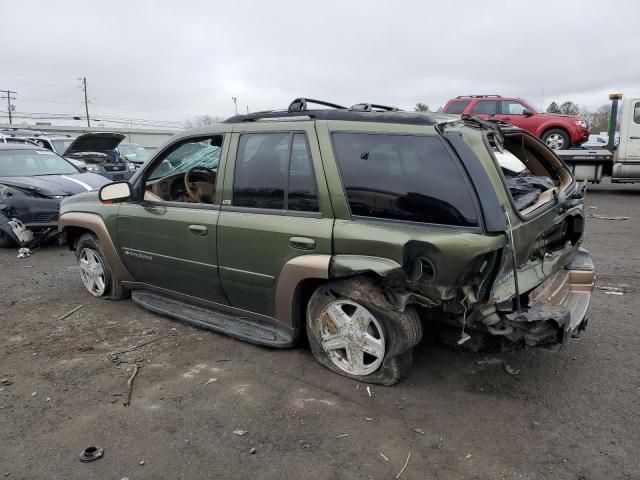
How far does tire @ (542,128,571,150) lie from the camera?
45.8 ft

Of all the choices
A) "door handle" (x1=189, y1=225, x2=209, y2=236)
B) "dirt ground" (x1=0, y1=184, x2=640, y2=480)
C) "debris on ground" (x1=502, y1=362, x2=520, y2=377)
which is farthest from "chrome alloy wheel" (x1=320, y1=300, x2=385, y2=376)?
"door handle" (x1=189, y1=225, x2=209, y2=236)

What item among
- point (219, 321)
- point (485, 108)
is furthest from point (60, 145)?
point (219, 321)

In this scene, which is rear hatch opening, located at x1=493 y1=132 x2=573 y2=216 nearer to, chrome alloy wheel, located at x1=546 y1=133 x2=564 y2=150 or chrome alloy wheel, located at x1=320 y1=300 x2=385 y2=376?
chrome alloy wheel, located at x1=320 y1=300 x2=385 y2=376

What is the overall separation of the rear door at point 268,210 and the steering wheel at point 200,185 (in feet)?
1.69

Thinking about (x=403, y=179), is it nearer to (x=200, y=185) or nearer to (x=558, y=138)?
(x=200, y=185)

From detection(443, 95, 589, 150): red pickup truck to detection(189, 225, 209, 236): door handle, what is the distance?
11614mm

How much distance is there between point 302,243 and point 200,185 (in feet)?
5.16

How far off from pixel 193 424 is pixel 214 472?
18.6 inches

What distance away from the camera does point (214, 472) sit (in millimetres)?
2547

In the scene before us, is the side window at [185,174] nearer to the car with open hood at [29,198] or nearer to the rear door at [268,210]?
the rear door at [268,210]

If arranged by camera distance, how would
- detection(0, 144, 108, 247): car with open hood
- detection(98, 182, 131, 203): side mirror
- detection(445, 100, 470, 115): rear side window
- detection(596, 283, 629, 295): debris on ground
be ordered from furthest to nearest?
1. detection(445, 100, 470, 115): rear side window
2. detection(0, 144, 108, 247): car with open hood
3. detection(596, 283, 629, 295): debris on ground
4. detection(98, 182, 131, 203): side mirror

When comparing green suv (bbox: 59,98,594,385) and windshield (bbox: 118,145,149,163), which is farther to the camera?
windshield (bbox: 118,145,149,163)

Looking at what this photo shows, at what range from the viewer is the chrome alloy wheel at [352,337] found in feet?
10.7

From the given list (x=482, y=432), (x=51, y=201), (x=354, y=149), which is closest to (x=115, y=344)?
(x=354, y=149)
